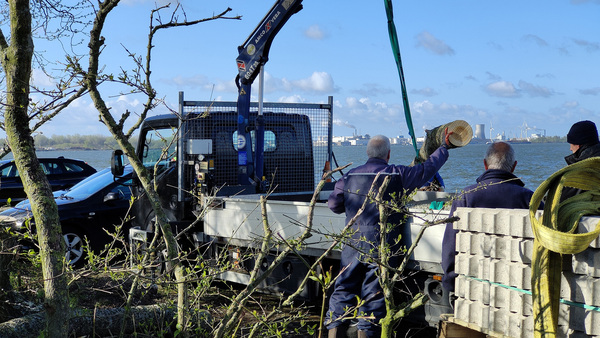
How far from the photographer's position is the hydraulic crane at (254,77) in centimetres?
897

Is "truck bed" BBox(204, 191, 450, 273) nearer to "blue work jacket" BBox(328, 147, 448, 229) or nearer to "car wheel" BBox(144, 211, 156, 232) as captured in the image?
"blue work jacket" BBox(328, 147, 448, 229)

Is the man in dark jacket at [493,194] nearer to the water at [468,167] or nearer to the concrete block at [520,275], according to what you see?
the water at [468,167]

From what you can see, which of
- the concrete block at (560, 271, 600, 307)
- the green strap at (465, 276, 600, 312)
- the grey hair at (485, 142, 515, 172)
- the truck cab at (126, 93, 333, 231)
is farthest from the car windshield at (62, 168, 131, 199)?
the concrete block at (560, 271, 600, 307)

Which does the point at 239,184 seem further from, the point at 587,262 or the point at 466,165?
the point at 466,165

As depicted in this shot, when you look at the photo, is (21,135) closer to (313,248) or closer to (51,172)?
(313,248)

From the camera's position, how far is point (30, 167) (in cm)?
455

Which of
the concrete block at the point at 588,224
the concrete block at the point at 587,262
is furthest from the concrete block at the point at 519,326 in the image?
the concrete block at the point at 588,224

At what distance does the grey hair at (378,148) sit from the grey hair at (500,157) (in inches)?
38.6

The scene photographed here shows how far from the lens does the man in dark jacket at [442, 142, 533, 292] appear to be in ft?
16.7

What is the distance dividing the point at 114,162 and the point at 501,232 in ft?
20.0

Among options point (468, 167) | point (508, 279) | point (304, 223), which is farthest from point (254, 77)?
point (468, 167)

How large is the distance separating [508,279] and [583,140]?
2513 millimetres

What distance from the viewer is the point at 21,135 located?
4629mm

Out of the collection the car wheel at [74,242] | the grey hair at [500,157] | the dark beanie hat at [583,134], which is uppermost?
the dark beanie hat at [583,134]
